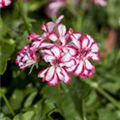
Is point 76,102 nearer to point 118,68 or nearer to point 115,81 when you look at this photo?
point 115,81

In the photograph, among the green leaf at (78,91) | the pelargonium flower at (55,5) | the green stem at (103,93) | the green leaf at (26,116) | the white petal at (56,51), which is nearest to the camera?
the white petal at (56,51)

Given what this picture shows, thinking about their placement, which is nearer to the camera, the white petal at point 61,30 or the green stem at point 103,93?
the white petal at point 61,30

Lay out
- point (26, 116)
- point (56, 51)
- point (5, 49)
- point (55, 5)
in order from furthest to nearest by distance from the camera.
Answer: point (55, 5) → point (5, 49) → point (26, 116) → point (56, 51)

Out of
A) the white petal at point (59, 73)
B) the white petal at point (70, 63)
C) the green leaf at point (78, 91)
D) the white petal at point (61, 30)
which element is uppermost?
the white petal at point (61, 30)

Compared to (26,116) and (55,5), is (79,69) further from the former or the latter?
(55,5)

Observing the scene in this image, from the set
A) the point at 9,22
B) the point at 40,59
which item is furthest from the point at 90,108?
the point at 9,22

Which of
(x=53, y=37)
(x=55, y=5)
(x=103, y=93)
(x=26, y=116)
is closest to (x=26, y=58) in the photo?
(x=53, y=37)

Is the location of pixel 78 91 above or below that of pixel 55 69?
below

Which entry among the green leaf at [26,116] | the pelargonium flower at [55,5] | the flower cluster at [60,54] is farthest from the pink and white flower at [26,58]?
the pelargonium flower at [55,5]

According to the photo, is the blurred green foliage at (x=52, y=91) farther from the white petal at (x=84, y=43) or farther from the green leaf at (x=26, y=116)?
the white petal at (x=84, y=43)
